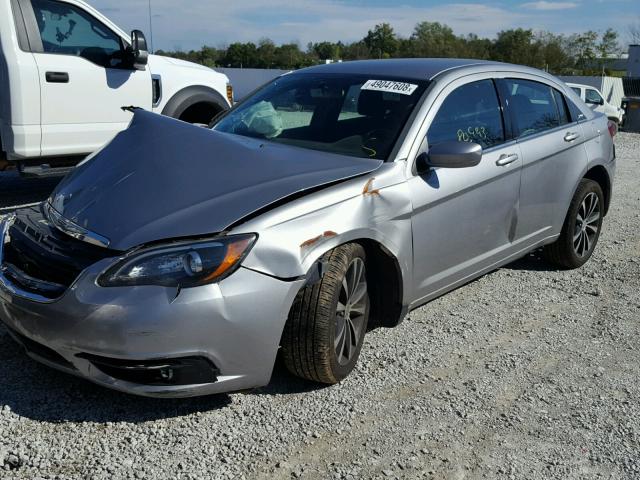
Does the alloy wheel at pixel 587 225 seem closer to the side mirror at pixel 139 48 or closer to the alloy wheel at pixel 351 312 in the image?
the alloy wheel at pixel 351 312

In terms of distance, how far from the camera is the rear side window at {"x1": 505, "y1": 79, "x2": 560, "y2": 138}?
492 cm

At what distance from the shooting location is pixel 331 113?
4.47m

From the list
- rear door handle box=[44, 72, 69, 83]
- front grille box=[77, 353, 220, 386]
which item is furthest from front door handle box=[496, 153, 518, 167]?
rear door handle box=[44, 72, 69, 83]

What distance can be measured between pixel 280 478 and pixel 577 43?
5803cm

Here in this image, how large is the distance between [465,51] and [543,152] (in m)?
56.9

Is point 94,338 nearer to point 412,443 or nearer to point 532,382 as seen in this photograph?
point 412,443

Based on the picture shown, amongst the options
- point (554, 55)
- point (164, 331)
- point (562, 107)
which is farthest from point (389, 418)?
point (554, 55)

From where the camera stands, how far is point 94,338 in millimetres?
2961

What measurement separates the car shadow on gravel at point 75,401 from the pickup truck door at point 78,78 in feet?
12.6

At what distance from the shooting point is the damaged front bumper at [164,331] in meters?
2.93

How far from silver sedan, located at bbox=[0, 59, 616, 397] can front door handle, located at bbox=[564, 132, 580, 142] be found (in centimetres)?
18

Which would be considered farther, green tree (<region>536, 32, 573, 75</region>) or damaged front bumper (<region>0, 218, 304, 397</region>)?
green tree (<region>536, 32, 573, 75</region>)

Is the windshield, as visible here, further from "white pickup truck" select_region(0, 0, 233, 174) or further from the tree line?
the tree line

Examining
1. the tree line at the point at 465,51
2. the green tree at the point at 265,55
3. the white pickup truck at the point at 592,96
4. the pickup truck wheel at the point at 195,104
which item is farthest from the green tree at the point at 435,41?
the pickup truck wheel at the point at 195,104
